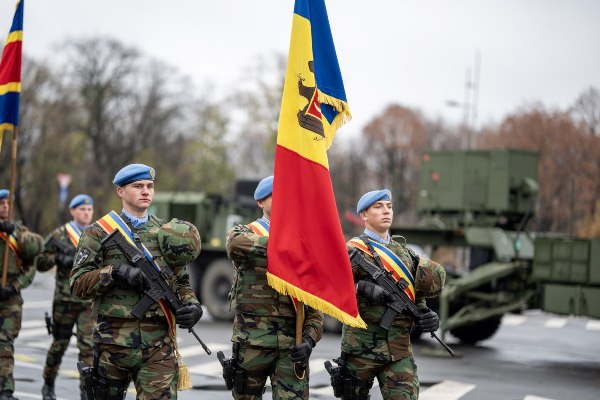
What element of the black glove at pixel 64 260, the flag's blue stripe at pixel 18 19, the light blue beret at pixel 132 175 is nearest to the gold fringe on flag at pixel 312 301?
the light blue beret at pixel 132 175

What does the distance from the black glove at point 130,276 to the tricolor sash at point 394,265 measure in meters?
1.63

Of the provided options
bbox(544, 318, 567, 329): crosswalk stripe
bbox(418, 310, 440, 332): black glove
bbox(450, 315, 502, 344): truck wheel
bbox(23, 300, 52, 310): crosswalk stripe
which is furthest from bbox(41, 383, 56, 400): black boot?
bbox(544, 318, 567, 329): crosswalk stripe

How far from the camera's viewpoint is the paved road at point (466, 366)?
1062cm

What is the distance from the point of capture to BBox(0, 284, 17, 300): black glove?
29.1ft

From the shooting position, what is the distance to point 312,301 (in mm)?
6465

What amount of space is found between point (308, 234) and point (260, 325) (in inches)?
26.9

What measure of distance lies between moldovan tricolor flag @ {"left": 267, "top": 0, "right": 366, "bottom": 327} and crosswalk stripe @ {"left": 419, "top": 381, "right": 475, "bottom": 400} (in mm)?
4297

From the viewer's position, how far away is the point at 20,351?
13141 millimetres

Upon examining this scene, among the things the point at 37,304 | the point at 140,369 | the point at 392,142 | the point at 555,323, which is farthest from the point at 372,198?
the point at 392,142

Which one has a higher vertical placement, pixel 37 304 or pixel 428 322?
pixel 428 322

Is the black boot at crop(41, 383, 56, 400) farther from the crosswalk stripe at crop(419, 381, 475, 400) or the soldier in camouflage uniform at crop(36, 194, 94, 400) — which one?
the crosswalk stripe at crop(419, 381, 475, 400)

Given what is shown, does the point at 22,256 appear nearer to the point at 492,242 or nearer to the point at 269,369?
the point at 269,369

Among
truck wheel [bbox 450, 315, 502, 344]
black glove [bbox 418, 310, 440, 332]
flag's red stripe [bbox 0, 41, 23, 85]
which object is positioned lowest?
truck wheel [bbox 450, 315, 502, 344]

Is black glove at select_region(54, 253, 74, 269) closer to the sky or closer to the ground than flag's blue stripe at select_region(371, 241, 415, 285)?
closer to the ground
